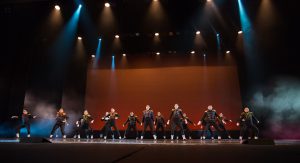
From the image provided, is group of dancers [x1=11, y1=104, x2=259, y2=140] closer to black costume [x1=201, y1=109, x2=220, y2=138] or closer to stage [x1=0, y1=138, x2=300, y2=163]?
black costume [x1=201, y1=109, x2=220, y2=138]

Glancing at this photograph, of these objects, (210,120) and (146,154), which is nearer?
(146,154)

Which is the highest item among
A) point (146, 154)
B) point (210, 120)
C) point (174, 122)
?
point (210, 120)

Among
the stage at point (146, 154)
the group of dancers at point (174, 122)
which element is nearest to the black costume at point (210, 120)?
the group of dancers at point (174, 122)

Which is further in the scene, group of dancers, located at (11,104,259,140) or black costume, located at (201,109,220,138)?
black costume, located at (201,109,220,138)

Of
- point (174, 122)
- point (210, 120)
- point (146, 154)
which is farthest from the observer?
point (174, 122)

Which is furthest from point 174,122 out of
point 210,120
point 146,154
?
point 146,154

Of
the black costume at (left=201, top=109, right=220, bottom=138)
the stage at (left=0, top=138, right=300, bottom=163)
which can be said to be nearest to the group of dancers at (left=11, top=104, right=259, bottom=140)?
the black costume at (left=201, top=109, right=220, bottom=138)

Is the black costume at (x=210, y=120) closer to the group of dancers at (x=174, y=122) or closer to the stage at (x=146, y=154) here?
the group of dancers at (x=174, y=122)

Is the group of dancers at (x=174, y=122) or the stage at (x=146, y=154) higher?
the group of dancers at (x=174, y=122)

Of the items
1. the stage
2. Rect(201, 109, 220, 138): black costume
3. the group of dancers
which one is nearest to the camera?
the stage

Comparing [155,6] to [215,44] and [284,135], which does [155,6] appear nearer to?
[215,44]

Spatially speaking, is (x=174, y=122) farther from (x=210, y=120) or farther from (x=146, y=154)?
(x=146, y=154)

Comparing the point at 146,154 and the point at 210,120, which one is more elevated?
the point at 210,120

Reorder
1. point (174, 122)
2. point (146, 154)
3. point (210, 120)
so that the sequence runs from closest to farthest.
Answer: point (146, 154) < point (210, 120) < point (174, 122)
